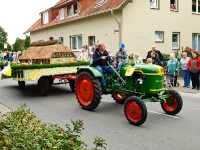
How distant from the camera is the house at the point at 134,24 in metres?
19.2

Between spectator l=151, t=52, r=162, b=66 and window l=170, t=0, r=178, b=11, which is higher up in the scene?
window l=170, t=0, r=178, b=11

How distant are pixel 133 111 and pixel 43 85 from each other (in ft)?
15.9

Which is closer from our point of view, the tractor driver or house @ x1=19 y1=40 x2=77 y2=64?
the tractor driver

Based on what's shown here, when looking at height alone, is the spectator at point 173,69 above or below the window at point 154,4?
below

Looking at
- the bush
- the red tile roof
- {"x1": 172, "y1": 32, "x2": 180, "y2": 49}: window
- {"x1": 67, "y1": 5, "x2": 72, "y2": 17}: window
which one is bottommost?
the bush

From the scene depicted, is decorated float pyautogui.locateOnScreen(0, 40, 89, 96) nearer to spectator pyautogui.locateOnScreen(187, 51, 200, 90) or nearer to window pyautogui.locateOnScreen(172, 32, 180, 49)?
spectator pyautogui.locateOnScreen(187, 51, 200, 90)

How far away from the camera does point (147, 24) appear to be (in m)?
20.1

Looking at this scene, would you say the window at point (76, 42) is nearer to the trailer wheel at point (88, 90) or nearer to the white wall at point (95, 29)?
the white wall at point (95, 29)

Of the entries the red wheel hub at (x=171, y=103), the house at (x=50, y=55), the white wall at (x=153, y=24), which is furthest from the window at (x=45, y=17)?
the red wheel hub at (x=171, y=103)

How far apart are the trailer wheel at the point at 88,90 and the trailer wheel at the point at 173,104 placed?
5.96ft

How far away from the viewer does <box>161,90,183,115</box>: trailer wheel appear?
7.26 meters

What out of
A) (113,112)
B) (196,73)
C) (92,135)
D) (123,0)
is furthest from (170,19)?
(92,135)

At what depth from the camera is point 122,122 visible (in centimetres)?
685

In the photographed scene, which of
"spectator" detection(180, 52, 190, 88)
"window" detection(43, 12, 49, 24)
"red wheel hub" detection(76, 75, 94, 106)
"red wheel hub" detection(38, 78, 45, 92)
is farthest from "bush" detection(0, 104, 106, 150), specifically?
"window" detection(43, 12, 49, 24)
